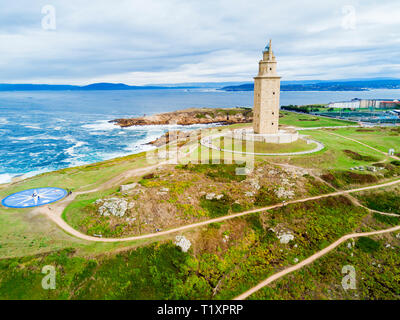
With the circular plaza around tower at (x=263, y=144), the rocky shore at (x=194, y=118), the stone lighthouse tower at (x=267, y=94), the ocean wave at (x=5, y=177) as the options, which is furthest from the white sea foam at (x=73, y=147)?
the stone lighthouse tower at (x=267, y=94)

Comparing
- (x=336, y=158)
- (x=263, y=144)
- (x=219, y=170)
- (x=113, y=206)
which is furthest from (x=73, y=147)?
(x=336, y=158)

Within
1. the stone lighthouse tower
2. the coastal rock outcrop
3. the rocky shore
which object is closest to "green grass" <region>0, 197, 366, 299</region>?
the coastal rock outcrop

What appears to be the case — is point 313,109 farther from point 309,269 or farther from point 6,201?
point 6,201

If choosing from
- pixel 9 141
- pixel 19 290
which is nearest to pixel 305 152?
pixel 19 290

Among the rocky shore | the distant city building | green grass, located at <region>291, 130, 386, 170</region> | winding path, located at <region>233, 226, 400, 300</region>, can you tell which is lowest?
winding path, located at <region>233, 226, 400, 300</region>

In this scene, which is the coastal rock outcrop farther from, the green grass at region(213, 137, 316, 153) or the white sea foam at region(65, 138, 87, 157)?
the white sea foam at region(65, 138, 87, 157)

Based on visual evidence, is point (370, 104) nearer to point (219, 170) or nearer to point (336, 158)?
point (336, 158)

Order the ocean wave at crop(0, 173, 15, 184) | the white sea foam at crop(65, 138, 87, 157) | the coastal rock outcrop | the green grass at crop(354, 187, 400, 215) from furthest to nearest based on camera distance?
the white sea foam at crop(65, 138, 87, 157)
the ocean wave at crop(0, 173, 15, 184)
the green grass at crop(354, 187, 400, 215)
the coastal rock outcrop
